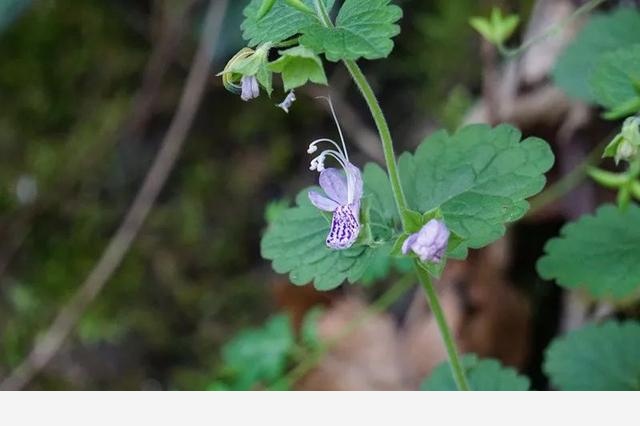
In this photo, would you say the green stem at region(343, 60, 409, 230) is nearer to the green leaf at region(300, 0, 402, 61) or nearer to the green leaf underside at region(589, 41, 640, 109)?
the green leaf at region(300, 0, 402, 61)

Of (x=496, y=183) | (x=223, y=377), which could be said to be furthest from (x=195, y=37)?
(x=496, y=183)

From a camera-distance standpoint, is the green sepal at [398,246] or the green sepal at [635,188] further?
the green sepal at [635,188]

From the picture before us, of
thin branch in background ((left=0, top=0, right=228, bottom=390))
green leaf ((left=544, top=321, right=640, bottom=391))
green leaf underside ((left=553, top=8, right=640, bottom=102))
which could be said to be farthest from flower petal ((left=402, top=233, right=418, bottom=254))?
thin branch in background ((left=0, top=0, right=228, bottom=390))

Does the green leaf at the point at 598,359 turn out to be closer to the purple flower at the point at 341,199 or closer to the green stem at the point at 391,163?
the green stem at the point at 391,163

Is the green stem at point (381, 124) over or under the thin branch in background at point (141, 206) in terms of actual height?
under

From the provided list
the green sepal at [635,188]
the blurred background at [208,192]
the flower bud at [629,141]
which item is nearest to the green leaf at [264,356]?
the blurred background at [208,192]

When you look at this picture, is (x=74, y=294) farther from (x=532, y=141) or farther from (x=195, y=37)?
(x=532, y=141)
